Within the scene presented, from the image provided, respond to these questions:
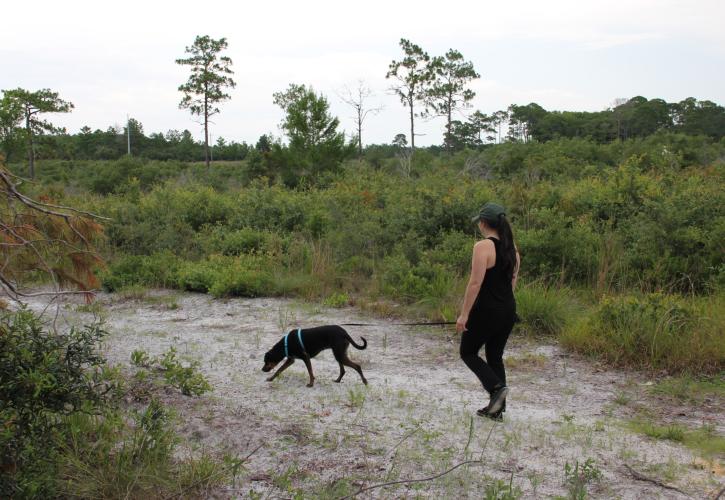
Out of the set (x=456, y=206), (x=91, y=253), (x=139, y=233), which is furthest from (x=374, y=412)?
(x=139, y=233)

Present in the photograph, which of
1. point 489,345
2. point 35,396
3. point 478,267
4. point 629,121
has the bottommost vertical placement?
point 489,345

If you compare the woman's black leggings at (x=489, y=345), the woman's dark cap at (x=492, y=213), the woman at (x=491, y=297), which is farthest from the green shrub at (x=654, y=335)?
the woman's dark cap at (x=492, y=213)

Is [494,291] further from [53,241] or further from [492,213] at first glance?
[53,241]

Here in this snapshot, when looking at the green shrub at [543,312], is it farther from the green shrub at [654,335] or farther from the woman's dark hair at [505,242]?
the woman's dark hair at [505,242]

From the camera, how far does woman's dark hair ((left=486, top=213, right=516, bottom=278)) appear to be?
488 cm

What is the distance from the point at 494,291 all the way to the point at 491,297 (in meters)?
0.05

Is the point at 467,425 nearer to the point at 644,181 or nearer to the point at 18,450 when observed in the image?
the point at 18,450

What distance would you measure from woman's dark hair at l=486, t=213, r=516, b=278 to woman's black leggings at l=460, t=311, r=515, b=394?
38 cm

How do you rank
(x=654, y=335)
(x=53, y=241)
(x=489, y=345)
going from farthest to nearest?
(x=654, y=335)
(x=489, y=345)
(x=53, y=241)

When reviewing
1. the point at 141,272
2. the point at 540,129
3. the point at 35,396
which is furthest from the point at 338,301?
the point at 540,129

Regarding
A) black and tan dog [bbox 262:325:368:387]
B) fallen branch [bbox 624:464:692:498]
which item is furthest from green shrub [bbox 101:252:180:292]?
fallen branch [bbox 624:464:692:498]

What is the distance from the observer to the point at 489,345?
202 inches

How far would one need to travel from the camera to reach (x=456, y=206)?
11.4 m

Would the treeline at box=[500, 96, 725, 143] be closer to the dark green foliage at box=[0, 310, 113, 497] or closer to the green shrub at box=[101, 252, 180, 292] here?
the green shrub at box=[101, 252, 180, 292]
